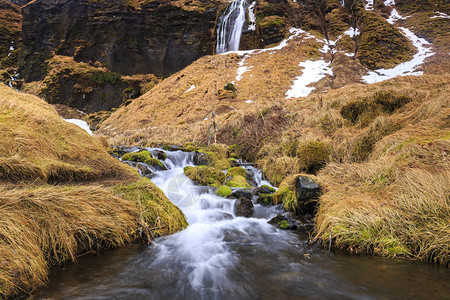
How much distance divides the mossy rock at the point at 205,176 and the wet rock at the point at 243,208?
5.32 ft

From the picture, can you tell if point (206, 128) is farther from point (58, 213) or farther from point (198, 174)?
point (58, 213)

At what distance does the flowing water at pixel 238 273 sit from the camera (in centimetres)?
279

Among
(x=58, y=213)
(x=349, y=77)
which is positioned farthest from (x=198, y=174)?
(x=349, y=77)

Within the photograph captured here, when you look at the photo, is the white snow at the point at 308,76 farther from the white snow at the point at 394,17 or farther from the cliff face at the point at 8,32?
the cliff face at the point at 8,32

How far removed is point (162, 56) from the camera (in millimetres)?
52812

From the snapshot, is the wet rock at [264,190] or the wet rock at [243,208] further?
the wet rock at [264,190]

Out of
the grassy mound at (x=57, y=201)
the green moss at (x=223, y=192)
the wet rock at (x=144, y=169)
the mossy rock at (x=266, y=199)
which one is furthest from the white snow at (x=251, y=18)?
the grassy mound at (x=57, y=201)

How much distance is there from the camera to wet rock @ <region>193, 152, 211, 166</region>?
32.4ft

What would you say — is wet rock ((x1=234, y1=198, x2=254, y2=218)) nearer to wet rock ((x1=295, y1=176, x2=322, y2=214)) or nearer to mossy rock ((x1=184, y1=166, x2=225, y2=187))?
wet rock ((x1=295, y1=176, x2=322, y2=214))

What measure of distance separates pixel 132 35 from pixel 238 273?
59611mm

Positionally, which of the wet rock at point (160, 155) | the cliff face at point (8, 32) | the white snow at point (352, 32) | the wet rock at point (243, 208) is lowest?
the wet rock at point (243, 208)

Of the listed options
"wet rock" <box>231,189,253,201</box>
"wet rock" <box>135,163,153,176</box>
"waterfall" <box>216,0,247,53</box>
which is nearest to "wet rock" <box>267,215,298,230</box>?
"wet rock" <box>231,189,253,201</box>

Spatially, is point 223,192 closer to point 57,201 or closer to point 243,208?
point 243,208

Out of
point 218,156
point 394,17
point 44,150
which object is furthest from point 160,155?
point 394,17
